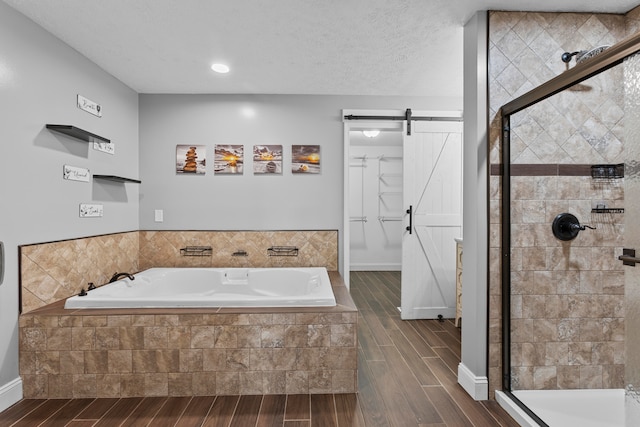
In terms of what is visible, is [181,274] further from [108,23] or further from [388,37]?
[388,37]

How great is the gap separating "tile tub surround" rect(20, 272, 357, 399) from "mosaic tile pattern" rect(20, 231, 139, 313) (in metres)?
0.22

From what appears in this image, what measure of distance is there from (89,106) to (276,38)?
64.7 inches

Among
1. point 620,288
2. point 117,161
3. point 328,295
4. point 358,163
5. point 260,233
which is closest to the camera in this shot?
point 620,288

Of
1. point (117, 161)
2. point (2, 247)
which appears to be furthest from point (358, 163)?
point (2, 247)

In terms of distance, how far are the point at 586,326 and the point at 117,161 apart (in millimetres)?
3921

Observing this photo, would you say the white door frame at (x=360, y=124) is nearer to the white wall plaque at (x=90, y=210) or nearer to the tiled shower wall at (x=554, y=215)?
the tiled shower wall at (x=554, y=215)

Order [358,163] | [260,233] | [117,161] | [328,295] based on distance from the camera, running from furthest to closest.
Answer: [358,163] < [260,233] < [117,161] < [328,295]

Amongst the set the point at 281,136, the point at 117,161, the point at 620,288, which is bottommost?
the point at 620,288

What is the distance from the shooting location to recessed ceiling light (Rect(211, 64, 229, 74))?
2.76 m

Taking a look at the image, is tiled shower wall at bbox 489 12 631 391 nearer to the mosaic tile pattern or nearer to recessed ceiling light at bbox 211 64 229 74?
recessed ceiling light at bbox 211 64 229 74

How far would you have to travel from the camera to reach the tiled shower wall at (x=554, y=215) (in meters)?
2.03

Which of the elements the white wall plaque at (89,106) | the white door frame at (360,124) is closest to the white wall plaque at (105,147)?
the white wall plaque at (89,106)

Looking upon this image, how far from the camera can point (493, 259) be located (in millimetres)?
2074

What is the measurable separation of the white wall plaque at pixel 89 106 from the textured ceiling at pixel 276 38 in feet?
1.15
